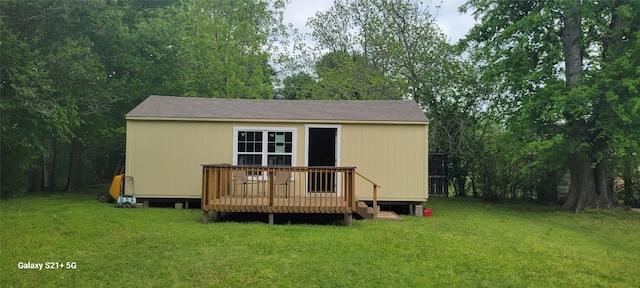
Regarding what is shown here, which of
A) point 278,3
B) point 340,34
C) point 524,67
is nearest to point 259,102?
point 524,67

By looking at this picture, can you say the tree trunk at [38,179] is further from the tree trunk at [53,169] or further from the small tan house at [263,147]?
the small tan house at [263,147]

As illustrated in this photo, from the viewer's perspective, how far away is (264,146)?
10164 millimetres

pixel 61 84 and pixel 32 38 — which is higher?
pixel 32 38

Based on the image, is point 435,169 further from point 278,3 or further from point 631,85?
point 278,3

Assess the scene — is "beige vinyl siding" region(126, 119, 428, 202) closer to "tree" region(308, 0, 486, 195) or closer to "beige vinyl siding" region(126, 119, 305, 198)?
"beige vinyl siding" region(126, 119, 305, 198)

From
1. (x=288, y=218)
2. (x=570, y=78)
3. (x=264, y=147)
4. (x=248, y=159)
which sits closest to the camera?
(x=288, y=218)

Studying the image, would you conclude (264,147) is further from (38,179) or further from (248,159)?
(38,179)

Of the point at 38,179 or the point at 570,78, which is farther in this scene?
the point at 38,179

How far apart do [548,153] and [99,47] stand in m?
14.4

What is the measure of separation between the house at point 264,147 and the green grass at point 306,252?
150 cm

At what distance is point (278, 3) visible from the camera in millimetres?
25891

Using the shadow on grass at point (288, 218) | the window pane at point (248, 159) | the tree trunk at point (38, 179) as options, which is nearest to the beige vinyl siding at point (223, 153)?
the window pane at point (248, 159)

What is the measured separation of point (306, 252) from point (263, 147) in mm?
4852

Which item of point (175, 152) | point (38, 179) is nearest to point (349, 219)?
point (175, 152)
